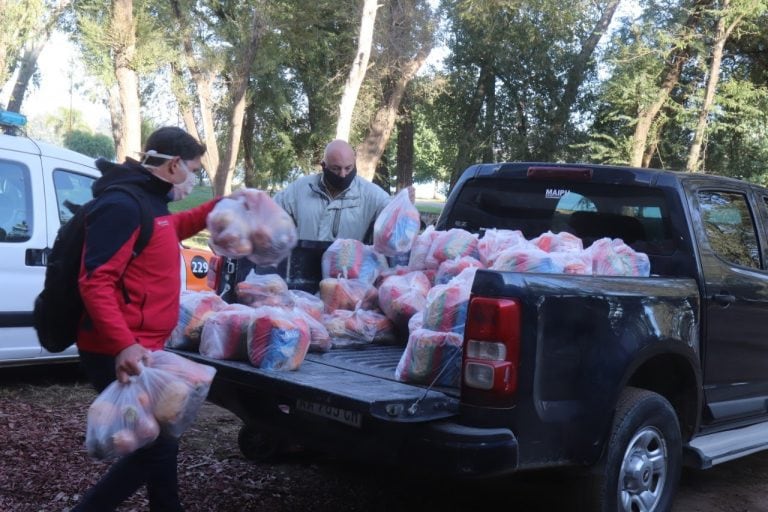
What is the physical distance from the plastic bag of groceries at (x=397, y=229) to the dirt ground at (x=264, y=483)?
1.30 meters

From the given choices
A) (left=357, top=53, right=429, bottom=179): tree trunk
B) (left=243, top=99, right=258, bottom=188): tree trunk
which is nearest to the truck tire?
(left=357, top=53, right=429, bottom=179): tree trunk

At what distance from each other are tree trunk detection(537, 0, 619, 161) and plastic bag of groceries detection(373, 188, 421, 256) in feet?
77.3

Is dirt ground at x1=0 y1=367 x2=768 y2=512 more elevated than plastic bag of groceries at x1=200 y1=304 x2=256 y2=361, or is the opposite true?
plastic bag of groceries at x1=200 y1=304 x2=256 y2=361

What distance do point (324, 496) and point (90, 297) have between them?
86.7 inches

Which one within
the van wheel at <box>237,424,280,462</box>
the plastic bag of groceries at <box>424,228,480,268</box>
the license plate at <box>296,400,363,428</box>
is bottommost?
the van wheel at <box>237,424,280,462</box>

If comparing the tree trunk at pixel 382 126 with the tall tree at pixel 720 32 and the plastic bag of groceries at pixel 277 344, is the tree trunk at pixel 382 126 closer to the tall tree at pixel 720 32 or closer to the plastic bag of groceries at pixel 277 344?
the tall tree at pixel 720 32

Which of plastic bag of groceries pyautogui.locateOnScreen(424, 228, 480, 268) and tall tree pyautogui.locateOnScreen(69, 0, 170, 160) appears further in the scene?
tall tree pyautogui.locateOnScreen(69, 0, 170, 160)

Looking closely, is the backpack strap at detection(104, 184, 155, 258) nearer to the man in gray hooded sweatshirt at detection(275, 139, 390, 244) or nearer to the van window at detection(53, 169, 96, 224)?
the man in gray hooded sweatshirt at detection(275, 139, 390, 244)

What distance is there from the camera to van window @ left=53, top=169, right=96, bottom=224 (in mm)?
6382

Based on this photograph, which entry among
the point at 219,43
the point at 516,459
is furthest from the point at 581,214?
the point at 219,43

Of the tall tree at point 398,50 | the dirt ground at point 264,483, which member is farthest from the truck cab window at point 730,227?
the tall tree at point 398,50

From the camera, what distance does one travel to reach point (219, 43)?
17.3m

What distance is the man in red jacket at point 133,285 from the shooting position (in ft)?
9.87

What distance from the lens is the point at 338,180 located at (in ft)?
19.2
